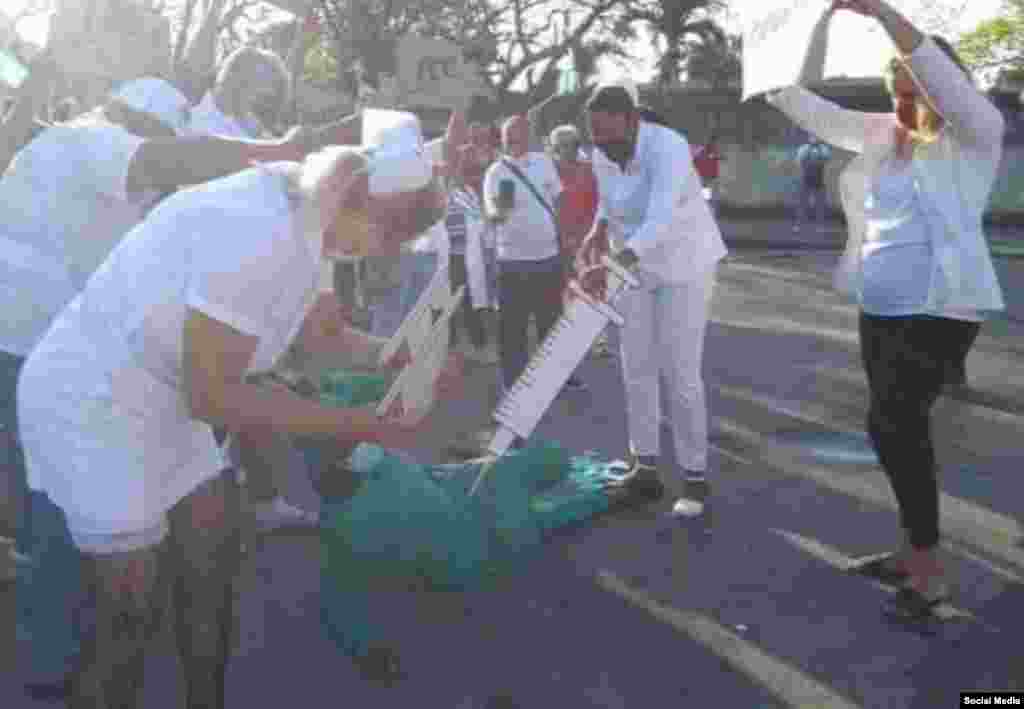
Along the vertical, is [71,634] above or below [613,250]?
below

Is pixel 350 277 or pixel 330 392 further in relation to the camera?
pixel 350 277

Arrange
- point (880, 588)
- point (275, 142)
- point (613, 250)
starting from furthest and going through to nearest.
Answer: point (613, 250) → point (880, 588) → point (275, 142)

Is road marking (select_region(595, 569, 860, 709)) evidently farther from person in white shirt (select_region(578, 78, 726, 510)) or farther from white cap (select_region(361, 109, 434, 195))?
white cap (select_region(361, 109, 434, 195))

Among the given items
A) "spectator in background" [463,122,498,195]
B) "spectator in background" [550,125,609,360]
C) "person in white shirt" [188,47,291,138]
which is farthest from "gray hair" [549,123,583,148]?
"person in white shirt" [188,47,291,138]

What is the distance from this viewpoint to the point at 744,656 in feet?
14.3

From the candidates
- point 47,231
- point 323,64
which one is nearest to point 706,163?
point 47,231

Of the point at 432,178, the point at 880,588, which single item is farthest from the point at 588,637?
the point at 432,178

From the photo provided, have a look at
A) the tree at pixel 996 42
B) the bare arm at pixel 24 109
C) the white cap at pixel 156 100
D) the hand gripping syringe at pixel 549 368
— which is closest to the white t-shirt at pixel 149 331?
the white cap at pixel 156 100

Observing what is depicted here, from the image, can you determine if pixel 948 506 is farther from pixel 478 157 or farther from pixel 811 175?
pixel 811 175

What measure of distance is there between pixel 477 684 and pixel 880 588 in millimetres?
1569

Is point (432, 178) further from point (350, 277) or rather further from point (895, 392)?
point (350, 277)

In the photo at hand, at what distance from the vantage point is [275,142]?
396 cm

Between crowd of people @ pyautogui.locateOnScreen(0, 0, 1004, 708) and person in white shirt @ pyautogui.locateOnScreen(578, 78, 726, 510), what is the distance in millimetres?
10

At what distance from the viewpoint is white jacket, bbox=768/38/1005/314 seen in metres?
4.12
